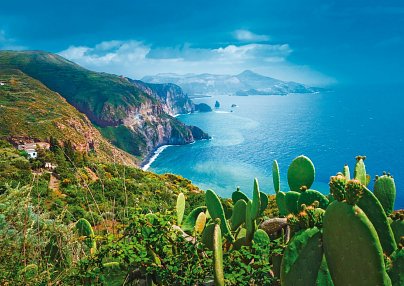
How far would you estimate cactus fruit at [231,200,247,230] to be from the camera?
157 inches

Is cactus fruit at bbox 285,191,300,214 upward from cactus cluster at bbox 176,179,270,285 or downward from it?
upward

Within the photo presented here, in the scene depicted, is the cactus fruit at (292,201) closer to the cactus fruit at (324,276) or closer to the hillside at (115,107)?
the cactus fruit at (324,276)

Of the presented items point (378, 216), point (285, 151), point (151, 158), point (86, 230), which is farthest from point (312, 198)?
point (151, 158)

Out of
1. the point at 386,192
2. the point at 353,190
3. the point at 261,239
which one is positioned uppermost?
the point at 353,190

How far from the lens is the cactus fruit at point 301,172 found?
3.92 m

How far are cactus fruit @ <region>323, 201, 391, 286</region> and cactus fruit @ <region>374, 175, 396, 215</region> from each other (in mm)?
1289

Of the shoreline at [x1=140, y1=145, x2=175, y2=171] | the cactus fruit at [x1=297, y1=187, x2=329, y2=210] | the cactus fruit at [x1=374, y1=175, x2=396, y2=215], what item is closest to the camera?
the cactus fruit at [x1=374, y1=175, x2=396, y2=215]

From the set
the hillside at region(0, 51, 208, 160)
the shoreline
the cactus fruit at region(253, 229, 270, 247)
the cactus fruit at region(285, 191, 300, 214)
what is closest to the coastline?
the shoreline

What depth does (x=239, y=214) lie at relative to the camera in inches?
158

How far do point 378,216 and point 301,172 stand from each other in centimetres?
195

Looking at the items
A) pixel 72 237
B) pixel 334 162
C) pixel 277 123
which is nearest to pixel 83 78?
pixel 277 123

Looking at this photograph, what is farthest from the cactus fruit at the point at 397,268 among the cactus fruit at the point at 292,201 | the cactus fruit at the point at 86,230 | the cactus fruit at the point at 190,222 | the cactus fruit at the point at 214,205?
the cactus fruit at the point at 86,230

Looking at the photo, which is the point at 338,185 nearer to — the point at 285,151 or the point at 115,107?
the point at 285,151

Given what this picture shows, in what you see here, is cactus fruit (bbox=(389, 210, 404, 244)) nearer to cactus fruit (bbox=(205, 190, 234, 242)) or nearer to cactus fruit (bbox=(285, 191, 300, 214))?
cactus fruit (bbox=(285, 191, 300, 214))
